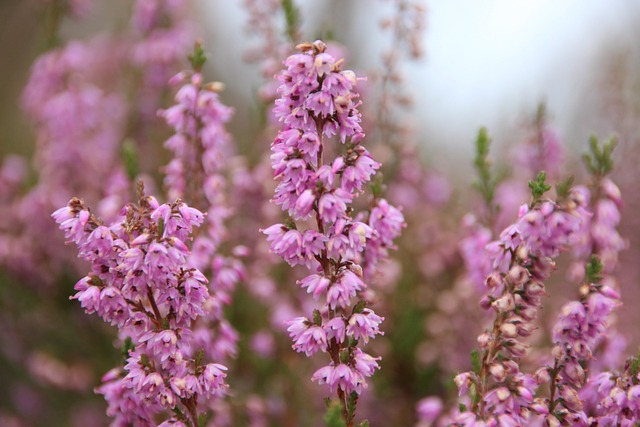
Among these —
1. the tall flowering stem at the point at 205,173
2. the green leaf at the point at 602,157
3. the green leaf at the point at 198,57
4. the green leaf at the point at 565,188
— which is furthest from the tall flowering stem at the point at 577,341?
the green leaf at the point at 198,57

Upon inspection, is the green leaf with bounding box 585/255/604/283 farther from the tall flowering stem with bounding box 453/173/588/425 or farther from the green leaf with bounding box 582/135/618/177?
the green leaf with bounding box 582/135/618/177

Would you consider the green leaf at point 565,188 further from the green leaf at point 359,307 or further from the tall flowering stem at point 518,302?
the green leaf at point 359,307

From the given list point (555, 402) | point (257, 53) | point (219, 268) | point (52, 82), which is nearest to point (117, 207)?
point (219, 268)

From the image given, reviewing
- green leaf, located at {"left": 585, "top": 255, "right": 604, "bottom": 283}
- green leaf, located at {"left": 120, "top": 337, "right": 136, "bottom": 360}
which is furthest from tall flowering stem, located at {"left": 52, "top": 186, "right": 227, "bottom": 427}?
green leaf, located at {"left": 585, "top": 255, "right": 604, "bottom": 283}

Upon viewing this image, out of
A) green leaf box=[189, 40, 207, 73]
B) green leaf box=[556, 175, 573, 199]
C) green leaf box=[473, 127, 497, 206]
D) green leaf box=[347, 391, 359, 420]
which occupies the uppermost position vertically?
green leaf box=[189, 40, 207, 73]

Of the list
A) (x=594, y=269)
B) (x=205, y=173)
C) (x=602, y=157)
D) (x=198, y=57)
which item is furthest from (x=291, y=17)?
(x=594, y=269)

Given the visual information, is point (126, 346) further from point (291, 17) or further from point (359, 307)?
point (291, 17)
